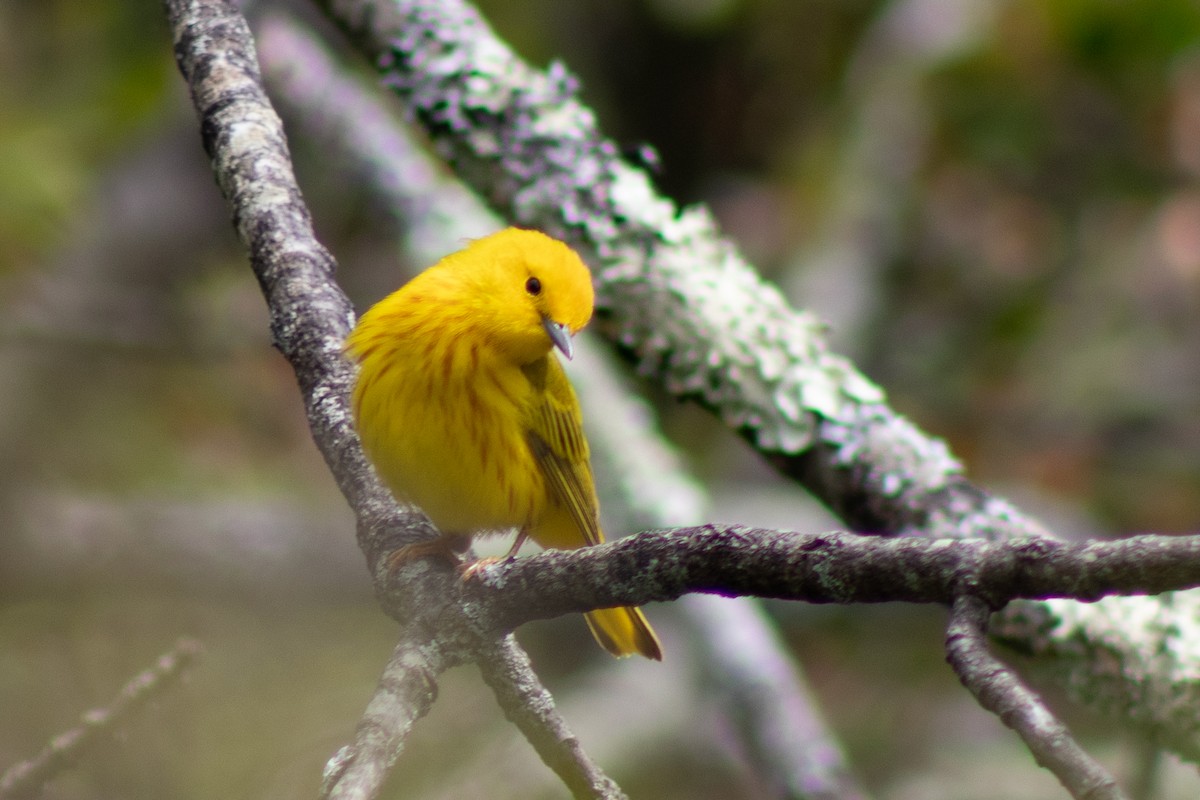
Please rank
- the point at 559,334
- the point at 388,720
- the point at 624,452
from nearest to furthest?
the point at 388,720 → the point at 559,334 → the point at 624,452

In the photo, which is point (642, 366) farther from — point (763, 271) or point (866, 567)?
point (763, 271)

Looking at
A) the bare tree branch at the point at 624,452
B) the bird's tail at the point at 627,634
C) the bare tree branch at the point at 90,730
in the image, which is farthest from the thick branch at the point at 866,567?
the bare tree branch at the point at 624,452

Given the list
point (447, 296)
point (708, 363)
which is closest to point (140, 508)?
point (447, 296)

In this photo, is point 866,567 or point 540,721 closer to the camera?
point 866,567

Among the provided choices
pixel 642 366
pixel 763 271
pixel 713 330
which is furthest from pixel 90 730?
pixel 763 271

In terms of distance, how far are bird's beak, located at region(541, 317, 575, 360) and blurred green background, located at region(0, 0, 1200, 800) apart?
2.29m

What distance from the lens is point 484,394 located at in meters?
3.50

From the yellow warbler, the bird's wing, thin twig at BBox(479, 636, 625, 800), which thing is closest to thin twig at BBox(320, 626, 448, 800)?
thin twig at BBox(479, 636, 625, 800)

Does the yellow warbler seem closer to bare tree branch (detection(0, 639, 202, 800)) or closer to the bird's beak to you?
the bird's beak

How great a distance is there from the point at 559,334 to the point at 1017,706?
7.15 ft

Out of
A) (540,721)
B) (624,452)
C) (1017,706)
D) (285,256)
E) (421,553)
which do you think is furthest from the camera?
(624,452)

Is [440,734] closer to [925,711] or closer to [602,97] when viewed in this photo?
[925,711]

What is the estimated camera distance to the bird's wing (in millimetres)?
3674

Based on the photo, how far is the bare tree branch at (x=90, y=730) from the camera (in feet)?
6.19
